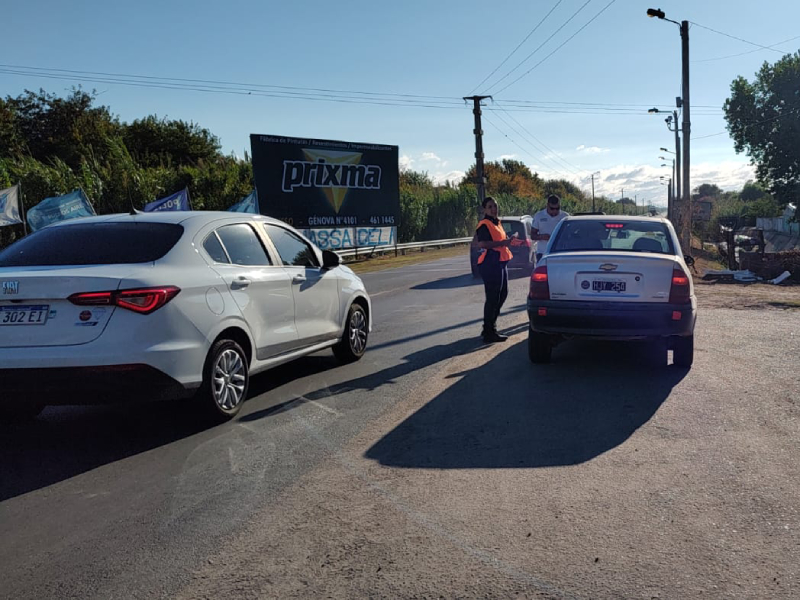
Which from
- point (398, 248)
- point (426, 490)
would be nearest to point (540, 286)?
point (426, 490)

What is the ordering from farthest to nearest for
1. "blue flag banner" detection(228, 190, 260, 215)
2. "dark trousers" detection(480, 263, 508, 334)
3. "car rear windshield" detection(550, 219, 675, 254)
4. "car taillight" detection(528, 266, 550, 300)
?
"blue flag banner" detection(228, 190, 260, 215) → "dark trousers" detection(480, 263, 508, 334) → "car rear windshield" detection(550, 219, 675, 254) → "car taillight" detection(528, 266, 550, 300)

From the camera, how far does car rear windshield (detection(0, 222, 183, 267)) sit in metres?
5.52

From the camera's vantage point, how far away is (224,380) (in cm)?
586

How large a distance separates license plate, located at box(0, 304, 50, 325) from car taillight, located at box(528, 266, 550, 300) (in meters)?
4.64

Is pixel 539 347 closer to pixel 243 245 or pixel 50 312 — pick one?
pixel 243 245

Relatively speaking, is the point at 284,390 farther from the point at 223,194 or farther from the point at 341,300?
the point at 223,194

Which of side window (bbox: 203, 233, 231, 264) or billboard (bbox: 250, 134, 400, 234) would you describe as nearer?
side window (bbox: 203, 233, 231, 264)

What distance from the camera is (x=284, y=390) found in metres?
7.17

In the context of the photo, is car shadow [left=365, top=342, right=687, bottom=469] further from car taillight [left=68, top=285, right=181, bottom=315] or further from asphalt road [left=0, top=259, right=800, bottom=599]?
car taillight [left=68, top=285, right=181, bottom=315]

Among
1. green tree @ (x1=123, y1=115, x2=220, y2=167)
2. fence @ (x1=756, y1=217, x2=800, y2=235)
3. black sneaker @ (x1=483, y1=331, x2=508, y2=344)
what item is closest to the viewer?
black sneaker @ (x1=483, y1=331, x2=508, y2=344)

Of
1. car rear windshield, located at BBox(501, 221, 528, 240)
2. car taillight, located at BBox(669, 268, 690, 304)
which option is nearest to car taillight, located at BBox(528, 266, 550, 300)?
car taillight, located at BBox(669, 268, 690, 304)

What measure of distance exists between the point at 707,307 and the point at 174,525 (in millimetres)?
11330

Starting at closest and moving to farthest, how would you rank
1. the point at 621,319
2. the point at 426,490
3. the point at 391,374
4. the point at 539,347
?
1. the point at 426,490
2. the point at 621,319
3. the point at 391,374
4. the point at 539,347

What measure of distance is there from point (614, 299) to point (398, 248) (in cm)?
3341
